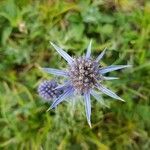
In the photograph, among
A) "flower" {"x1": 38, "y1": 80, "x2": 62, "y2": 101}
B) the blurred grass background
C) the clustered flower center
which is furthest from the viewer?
the blurred grass background

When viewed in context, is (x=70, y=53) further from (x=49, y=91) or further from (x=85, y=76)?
(x=85, y=76)

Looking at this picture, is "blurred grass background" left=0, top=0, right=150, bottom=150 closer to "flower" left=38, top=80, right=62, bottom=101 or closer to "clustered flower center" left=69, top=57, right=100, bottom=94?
"flower" left=38, top=80, right=62, bottom=101

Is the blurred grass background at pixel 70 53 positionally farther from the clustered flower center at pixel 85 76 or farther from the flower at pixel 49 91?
the clustered flower center at pixel 85 76

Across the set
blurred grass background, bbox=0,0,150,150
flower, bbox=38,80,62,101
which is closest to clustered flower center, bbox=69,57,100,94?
flower, bbox=38,80,62,101

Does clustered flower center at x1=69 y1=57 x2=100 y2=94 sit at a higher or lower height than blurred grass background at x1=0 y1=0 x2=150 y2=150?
higher

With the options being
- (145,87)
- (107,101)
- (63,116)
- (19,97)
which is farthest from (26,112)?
(145,87)

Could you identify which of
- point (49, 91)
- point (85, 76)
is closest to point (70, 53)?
point (49, 91)
